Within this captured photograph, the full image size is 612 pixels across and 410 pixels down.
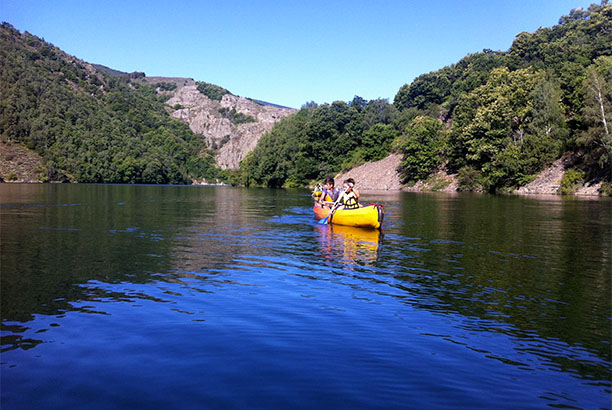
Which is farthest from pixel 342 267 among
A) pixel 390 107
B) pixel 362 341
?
pixel 390 107

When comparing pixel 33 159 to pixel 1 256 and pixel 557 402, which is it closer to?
pixel 1 256

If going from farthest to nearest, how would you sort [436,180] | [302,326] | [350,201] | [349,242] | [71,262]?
[436,180] < [350,201] < [349,242] < [71,262] < [302,326]

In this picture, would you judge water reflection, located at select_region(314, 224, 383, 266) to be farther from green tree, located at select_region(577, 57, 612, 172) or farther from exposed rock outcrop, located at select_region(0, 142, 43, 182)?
exposed rock outcrop, located at select_region(0, 142, 43, 182)

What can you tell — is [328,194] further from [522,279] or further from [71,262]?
[522,279]

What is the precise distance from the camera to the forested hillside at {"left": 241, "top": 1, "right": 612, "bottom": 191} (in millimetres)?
75500

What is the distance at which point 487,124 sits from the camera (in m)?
84.2

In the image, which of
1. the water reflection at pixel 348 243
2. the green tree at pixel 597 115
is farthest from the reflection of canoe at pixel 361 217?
the green tree at pixel 597 115

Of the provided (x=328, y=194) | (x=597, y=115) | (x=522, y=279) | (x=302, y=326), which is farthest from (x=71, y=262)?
(x=597, y=115)

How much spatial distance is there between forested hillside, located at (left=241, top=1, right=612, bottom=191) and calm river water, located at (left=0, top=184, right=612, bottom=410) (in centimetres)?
5639

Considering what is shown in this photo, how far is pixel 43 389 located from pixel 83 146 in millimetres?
181739

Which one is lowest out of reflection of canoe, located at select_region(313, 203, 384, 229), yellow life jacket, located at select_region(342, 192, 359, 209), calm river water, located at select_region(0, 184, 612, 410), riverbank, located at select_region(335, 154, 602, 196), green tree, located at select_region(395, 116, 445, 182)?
calm river water, located at select_region(0, 184, 612, 410)

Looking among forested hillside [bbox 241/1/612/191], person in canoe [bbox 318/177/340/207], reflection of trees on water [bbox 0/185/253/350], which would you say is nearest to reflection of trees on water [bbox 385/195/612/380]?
person in canoe [bbox 318/177/340/207]

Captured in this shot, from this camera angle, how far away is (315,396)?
6.14m

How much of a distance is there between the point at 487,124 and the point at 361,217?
67.6m
